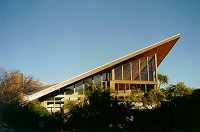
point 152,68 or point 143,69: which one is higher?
point 152,68

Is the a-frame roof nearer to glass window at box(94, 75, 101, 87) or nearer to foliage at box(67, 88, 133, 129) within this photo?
glass window at box(94, 75, 101, 87)

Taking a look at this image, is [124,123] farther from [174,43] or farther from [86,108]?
[174,43]

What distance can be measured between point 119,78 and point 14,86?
8.77m

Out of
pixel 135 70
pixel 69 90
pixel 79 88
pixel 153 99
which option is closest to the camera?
pixel 153 99

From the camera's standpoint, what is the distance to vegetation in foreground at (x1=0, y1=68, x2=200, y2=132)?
18.0m

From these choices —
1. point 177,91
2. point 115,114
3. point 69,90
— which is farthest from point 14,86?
point 177,91

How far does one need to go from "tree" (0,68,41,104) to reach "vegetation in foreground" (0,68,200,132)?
321 centimetres

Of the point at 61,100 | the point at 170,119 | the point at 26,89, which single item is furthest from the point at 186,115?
the point at 26,89

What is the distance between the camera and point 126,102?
18.9m

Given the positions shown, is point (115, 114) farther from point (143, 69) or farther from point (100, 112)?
point (143, 69)

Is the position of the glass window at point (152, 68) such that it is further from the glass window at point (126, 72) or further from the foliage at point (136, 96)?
the foliage at point (136, 96)

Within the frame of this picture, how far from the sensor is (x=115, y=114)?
59.2 feet

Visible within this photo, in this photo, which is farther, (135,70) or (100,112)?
(135,70)

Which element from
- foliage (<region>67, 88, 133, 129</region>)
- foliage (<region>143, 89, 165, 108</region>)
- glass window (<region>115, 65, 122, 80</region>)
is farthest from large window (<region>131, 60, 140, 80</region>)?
foliage (<region>67, 88, 133, 129</region>)
